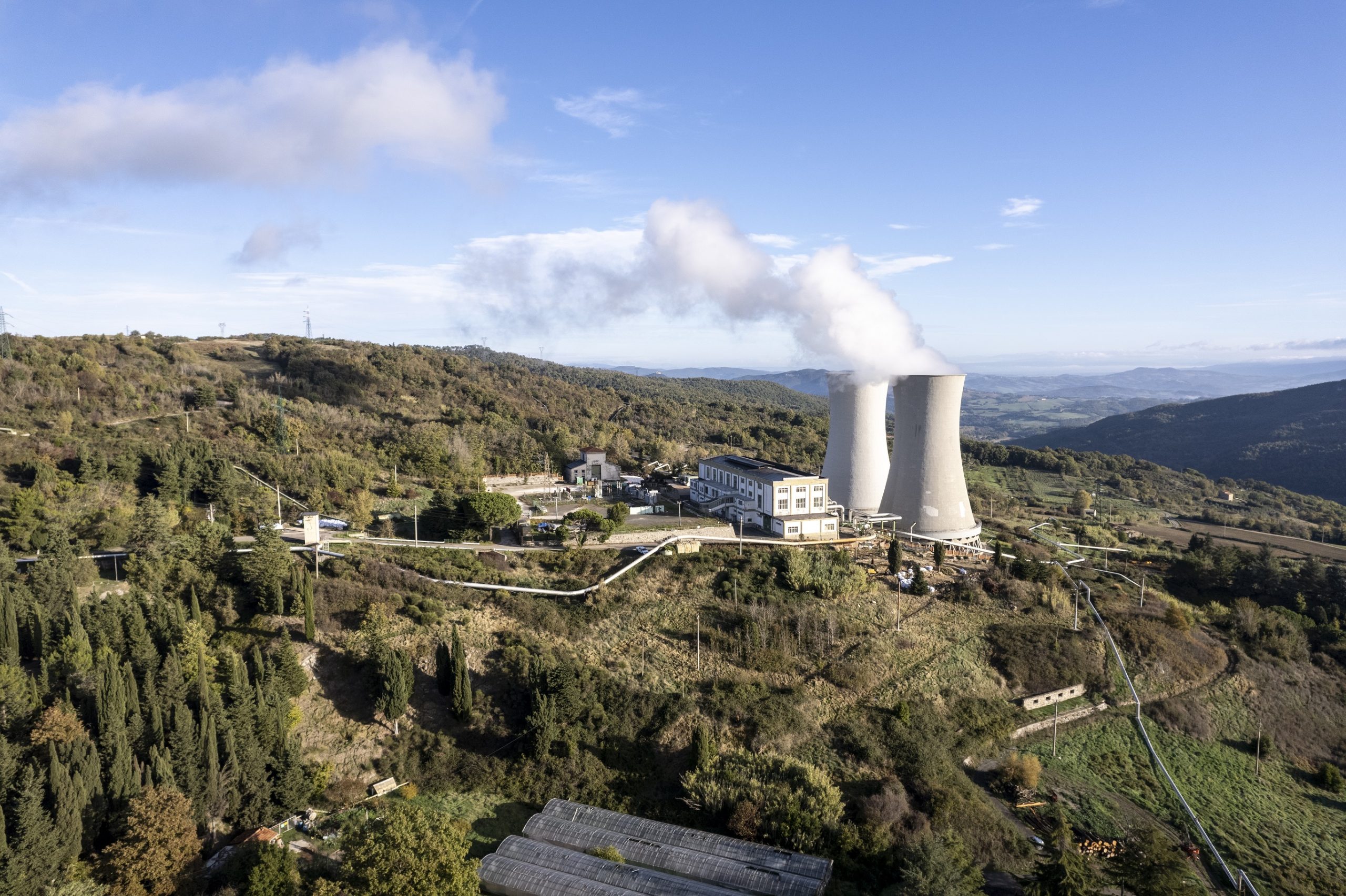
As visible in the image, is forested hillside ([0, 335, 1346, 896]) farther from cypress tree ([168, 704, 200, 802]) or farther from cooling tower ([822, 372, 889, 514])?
cooling tower ([822, 372, 889, 514])

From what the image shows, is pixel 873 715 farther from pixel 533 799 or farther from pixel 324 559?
pixel 324 559

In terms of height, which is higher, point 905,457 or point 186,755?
point 905,457

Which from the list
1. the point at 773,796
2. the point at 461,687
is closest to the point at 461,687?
the point at 461,687

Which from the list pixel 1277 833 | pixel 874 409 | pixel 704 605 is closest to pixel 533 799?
pixel 704 605

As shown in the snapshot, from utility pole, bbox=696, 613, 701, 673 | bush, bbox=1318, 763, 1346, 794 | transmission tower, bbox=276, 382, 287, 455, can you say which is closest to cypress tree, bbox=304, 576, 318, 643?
utility pole, bbox=696, 613, 701, 673

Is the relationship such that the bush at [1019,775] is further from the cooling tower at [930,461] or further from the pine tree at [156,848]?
the pine tree at [156,848]

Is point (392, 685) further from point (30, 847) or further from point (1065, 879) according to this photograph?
point (1065, 879)

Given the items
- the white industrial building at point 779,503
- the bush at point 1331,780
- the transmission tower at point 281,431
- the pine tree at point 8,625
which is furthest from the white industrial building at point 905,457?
the transmission tower at point 281,431
